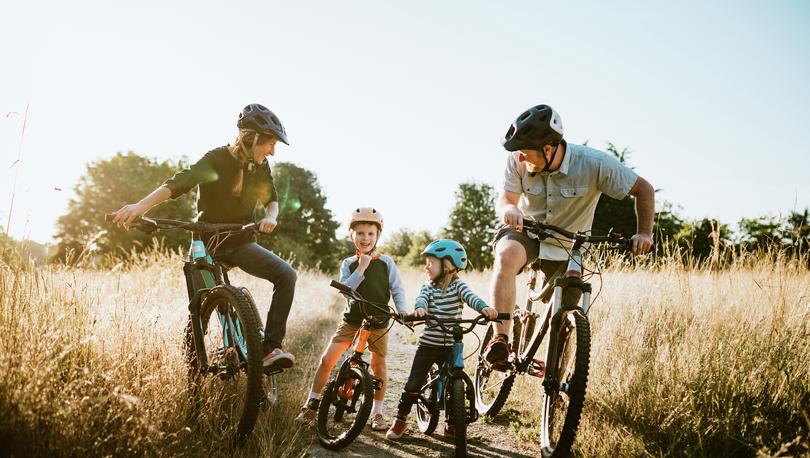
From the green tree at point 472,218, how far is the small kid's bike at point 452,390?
4099 centimetres

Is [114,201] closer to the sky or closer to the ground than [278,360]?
closer to the sky

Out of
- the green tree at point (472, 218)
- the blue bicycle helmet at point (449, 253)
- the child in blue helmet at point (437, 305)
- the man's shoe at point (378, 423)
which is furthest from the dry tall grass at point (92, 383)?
the green tree at point (472, 218)

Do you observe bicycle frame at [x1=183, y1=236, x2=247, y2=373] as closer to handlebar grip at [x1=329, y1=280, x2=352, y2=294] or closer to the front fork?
handlebar grip at [x1=329, y1=280, x2=352, y2=294]

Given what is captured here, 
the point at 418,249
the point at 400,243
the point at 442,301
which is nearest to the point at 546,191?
the point at 442,301

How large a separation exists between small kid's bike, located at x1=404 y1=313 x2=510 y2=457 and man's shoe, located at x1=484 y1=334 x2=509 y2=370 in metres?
0.20

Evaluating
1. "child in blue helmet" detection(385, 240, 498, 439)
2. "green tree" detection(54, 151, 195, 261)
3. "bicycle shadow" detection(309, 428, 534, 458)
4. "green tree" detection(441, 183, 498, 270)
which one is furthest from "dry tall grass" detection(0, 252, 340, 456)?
"green tree" detection(441, 183, 498, 270)

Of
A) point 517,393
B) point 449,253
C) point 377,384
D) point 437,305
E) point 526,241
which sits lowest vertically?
point 517,393

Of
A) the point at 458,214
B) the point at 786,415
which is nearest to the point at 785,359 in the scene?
the point at 786,415

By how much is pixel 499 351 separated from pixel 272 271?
73.8 inches

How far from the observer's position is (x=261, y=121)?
3779 millimetres

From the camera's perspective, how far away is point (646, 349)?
177 inches

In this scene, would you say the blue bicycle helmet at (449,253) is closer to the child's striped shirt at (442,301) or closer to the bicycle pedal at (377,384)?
the child's striped shirt at (442,301)

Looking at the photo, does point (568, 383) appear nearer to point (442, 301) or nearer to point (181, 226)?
point (442, 301)

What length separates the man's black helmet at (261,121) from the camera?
3.75 metres
